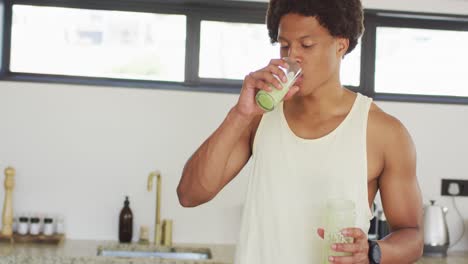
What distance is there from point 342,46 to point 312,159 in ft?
0.86

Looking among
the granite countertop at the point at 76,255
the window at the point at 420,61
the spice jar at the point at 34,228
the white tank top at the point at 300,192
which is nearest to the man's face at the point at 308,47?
the white tank top at the point at 300,192

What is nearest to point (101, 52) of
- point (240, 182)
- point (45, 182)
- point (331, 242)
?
point (45, 182)

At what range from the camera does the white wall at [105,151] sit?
3.48 metres

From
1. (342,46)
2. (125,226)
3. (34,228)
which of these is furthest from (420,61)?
(342,46)

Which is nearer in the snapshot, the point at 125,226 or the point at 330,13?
the point at 330,13

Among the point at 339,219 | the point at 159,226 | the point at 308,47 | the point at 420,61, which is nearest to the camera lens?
the point at 339,219

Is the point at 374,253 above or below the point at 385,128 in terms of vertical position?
below

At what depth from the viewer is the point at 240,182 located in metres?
3.52

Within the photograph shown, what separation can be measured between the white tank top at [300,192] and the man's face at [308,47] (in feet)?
0.41

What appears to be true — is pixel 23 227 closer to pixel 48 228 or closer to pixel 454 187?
pixel 48 228

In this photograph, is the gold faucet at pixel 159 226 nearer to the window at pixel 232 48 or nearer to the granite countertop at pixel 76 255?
the granite countertop at pixel 76 255

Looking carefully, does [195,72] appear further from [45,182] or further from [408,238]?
[408,238]

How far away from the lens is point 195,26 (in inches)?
143

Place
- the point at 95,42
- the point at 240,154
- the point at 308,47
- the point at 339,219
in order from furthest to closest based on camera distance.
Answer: the point at 95,42 → the point at 240,154 → the point at 308,47 → the point at 339,219
